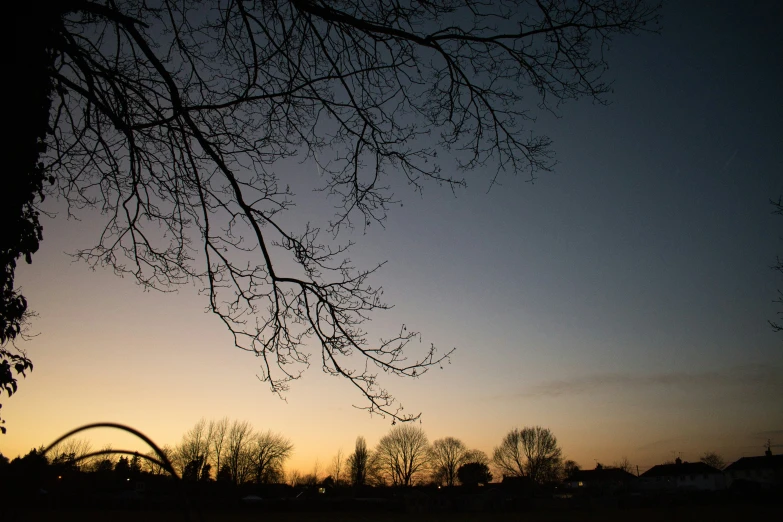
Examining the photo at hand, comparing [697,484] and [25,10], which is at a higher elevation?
[25,10]

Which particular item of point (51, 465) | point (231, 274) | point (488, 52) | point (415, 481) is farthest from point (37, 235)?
point (415, 481)

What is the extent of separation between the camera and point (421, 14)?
509 cm

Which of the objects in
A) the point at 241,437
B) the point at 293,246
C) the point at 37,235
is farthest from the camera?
the point at 241,437

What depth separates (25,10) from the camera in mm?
3447

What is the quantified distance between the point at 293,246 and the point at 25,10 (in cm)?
298

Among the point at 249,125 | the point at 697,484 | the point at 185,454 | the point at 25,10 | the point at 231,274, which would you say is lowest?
the point at 697,484

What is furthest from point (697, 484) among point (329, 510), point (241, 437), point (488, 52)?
point (488, 52)

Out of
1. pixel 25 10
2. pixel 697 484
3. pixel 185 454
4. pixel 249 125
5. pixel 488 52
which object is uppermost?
pixel 488 52

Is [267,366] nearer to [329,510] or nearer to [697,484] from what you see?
[329,510]

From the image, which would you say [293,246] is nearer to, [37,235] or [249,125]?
[249,125]

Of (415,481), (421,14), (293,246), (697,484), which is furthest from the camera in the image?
(697,484)

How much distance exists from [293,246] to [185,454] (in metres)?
55.2

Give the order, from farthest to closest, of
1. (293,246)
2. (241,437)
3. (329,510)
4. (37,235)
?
(241,437) → (329,510) → (293,246) → (37,235)

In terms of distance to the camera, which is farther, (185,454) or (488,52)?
(185,454)
